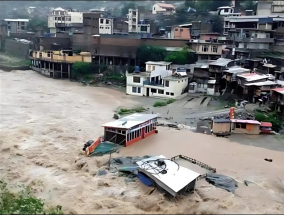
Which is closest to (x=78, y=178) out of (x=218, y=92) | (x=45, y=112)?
(x=45, y=112)

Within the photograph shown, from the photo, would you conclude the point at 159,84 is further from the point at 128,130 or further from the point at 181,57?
the point at 128,130

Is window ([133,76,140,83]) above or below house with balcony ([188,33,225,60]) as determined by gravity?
below

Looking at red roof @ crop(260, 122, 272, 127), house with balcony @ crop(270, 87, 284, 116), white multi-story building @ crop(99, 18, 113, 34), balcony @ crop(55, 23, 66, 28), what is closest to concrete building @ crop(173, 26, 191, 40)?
white multi-story building @ crop(99, 18, 113, 34)

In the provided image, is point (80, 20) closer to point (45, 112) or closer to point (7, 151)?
point (45, 112)

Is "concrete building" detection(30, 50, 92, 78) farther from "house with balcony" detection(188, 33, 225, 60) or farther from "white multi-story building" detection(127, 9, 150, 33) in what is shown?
"house with balcony" detection(188, 33, 225, 60)

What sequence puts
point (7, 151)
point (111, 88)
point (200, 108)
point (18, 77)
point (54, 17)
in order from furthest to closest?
point (54, 17) → point (18, 77) → point (111, 88) → point (200, 108) → point (7, 151)

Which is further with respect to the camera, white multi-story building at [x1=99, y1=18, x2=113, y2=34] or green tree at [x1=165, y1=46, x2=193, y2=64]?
white multi-story building at [x1=99, y1=18, x2=113, y2=34]
